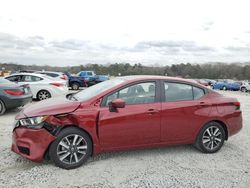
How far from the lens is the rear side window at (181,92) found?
4613 millimetres

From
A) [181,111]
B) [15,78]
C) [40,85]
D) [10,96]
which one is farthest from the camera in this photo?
[15,78]

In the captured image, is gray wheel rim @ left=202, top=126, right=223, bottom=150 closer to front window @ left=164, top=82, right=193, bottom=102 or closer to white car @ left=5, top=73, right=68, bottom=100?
front window @ left=164, top=82, right=193, bottom=102

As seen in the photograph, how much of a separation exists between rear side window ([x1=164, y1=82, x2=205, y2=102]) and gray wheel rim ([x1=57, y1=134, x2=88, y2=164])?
1656 mm

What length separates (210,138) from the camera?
483 centimetres

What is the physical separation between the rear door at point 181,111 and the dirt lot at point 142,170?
0.40 meters

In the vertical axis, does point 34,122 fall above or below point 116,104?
below

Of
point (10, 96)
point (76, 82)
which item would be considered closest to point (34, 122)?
point (10, 96)

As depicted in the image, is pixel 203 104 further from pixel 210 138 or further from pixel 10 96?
pixel 10 96

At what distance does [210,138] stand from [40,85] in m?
8.52

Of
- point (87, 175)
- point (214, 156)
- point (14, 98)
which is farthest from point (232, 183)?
point (14, 98)

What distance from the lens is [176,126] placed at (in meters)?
4.55

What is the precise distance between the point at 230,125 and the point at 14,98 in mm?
6247

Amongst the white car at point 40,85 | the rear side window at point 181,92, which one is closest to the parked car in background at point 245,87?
the white car at point 40,85

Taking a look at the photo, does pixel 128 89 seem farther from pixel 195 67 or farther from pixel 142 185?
pixel 195 67
